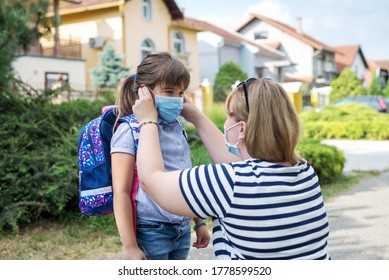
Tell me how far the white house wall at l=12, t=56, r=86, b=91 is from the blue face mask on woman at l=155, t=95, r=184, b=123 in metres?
12.2

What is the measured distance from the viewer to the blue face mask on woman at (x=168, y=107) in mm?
1642

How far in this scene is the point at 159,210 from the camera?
1.69 metres

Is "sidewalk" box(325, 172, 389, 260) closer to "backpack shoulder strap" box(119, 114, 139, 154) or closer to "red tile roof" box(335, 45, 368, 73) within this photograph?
"backpack shoulder strap" box(119, 114, 139, 154)

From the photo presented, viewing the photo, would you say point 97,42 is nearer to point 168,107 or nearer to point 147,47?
point 147,47

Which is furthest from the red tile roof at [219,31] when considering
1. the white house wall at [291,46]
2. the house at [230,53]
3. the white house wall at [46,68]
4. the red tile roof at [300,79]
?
the white house wall at [46,68]

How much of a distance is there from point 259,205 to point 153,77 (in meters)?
0.62

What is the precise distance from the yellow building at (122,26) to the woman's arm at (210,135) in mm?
16193

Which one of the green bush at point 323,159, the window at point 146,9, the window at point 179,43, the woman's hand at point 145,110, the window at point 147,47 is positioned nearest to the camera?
the woman's hand at point 145,110

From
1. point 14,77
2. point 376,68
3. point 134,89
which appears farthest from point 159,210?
point 376,68

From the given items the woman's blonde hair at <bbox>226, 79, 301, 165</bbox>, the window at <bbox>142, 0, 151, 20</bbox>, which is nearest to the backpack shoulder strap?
the woman's blonde hair at <bbox>226, 79, 301, 165</bbox>

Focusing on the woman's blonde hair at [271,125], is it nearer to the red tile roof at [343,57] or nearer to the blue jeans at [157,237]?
the blue jeans at [157,237]

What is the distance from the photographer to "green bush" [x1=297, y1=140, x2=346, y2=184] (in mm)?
6207

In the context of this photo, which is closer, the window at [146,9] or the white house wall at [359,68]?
the window at [146,9]
